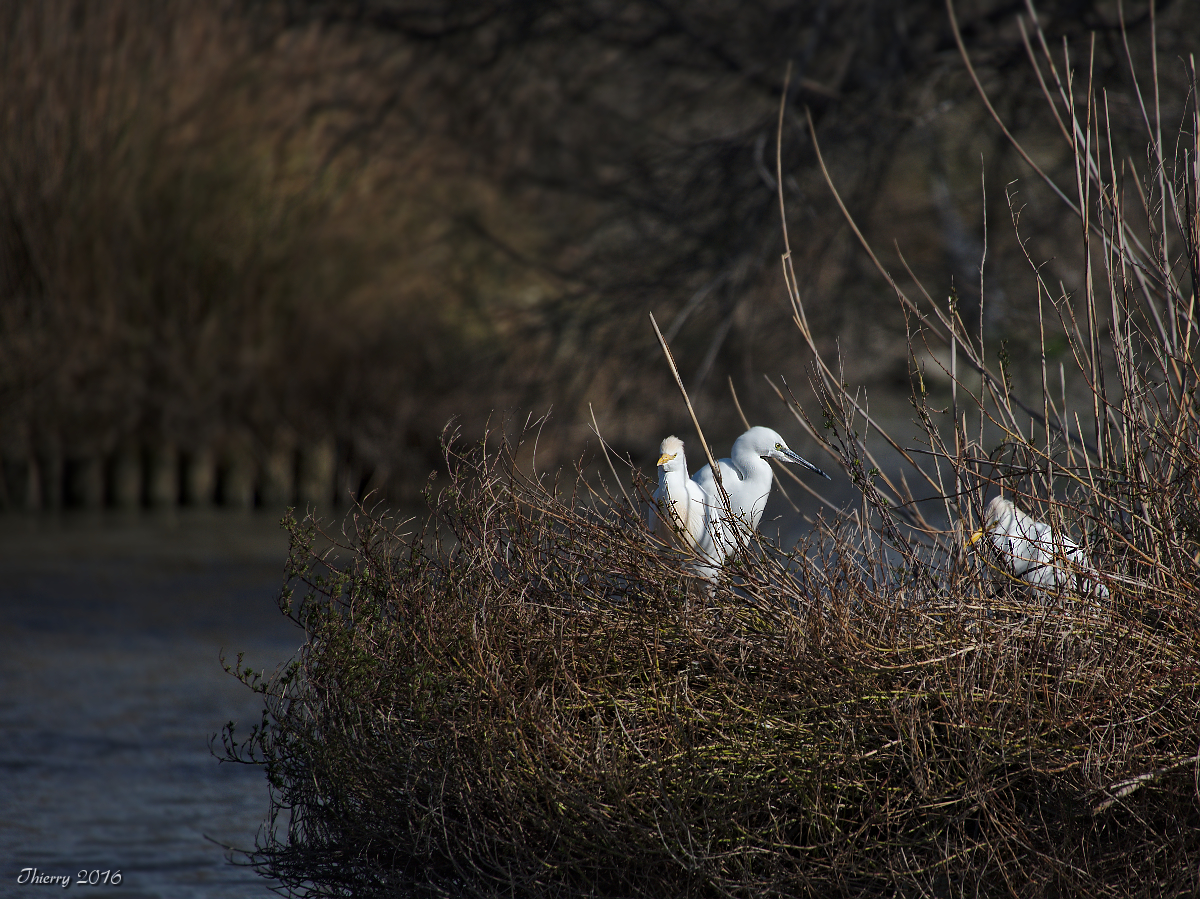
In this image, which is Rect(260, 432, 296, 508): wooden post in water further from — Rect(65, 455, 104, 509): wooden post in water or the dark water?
Rect(65, 455, 104, 509): wooden post in water

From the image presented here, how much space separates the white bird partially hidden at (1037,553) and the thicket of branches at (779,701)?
0.05 metres

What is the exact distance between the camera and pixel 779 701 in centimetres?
320

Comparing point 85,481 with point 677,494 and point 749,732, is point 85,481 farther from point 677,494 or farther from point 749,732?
point 749,732

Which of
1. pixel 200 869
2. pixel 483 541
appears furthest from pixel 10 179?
pixel 483 541

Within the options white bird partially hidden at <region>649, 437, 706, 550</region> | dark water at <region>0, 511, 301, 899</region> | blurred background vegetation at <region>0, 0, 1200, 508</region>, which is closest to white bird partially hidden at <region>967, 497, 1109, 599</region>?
white bird partially hidden at <region>649, 437, 706, 550</region>

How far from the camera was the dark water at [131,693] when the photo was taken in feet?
16.7

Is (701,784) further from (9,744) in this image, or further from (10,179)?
(10,179)

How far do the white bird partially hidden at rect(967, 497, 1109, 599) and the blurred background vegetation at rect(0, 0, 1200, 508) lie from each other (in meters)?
5.89

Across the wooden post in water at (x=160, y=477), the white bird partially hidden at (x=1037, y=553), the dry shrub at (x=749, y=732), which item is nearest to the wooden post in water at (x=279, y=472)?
the wooden post in water at (x=160, y=477)

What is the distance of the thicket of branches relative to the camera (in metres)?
3.06

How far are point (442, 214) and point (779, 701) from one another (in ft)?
36.3

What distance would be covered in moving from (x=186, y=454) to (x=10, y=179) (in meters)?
2.94

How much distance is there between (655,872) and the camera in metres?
3.22
